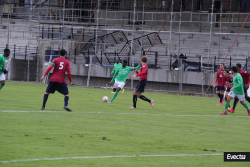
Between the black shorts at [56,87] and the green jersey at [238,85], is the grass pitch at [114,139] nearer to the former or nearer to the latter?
the black shorts at [56,87]

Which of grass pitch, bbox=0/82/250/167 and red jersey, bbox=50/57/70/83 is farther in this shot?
red jersey, bbox=50/57/70/83

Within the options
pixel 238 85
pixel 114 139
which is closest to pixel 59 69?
pixel 114 139

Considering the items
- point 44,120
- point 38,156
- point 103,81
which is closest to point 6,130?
point 44,120

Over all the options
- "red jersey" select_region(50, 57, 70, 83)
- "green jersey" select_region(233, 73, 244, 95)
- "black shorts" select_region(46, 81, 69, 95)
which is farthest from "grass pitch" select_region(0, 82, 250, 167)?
"green jersey" select_region(233, 73, 244, 95)

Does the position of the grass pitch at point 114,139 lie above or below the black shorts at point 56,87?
below

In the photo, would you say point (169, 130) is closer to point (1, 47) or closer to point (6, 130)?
point (6, 130)

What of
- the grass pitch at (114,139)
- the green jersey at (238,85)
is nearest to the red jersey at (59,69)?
the grass pitch at (114,139)

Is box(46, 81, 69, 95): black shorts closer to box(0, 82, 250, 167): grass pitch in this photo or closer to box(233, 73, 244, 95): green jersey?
box(0, 82, 250, 167): grass pitch

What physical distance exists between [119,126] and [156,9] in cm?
2715

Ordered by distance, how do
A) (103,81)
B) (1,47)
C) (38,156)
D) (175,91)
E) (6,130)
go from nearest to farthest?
(38,156) → (6,130) → (175,91) → (103,81) → (1,47)

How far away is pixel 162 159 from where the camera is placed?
667 centimetres

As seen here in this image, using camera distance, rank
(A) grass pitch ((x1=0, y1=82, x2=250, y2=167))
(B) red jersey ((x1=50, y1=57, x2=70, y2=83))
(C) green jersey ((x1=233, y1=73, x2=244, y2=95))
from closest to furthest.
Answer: (A) grass pitch ((x1=0, y1=82, x2=250, y2=167)) → (B) red jersey ((x1=50, y1=57, x2=70, y2=83)) → (C) green jersey ((x1=233, y1=73, x2=244, y2=95))

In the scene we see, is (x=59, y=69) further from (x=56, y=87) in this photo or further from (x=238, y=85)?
(x=238, y=85)

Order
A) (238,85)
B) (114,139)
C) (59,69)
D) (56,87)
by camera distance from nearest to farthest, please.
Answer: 1. (114,139)
2. (59,69)
3. (56,87)
4. (238,85)
